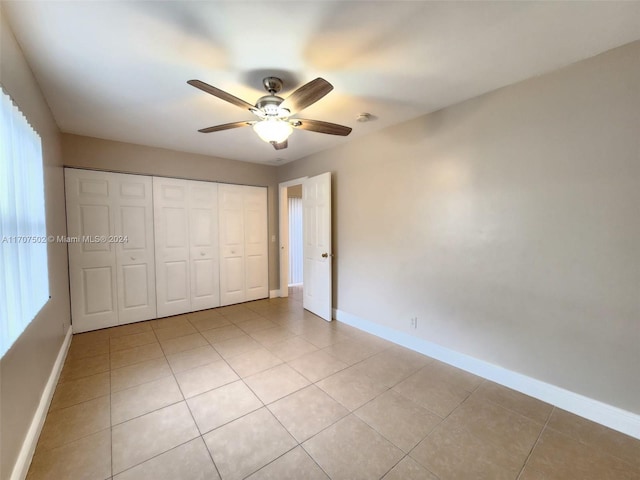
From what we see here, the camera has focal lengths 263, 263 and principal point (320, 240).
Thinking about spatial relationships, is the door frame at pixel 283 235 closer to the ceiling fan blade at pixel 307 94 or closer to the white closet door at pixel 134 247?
the white closet door at pixel 134 247

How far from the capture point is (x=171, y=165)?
389cm

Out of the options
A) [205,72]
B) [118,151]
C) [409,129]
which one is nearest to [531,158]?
[409,129]

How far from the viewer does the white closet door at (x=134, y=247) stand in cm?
357

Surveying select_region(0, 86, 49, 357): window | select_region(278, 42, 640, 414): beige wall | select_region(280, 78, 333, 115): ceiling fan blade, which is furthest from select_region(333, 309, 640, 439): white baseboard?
select_region(0, 86, 49, 357): window

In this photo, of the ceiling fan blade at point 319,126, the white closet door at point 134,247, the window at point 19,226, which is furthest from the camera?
the white closet door at point 134,247

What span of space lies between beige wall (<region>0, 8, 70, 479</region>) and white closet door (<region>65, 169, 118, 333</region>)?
0.31m

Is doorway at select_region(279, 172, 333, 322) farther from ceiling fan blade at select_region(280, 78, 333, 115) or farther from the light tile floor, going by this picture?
ceiling fan blade at select_region(280, 78, 333, 115)

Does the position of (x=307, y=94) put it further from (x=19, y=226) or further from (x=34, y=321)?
(x=34, y=321)

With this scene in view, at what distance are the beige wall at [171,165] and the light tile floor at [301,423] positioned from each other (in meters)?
2.27

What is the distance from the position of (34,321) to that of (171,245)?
230 centimetres

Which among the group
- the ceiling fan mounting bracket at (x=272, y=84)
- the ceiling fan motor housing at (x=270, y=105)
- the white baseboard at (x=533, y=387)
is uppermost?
the ceiling fan mounting bracket at (x=272, y=84)

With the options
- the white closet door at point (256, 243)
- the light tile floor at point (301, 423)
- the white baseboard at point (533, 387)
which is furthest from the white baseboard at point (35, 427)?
the white baseboard at point (533, 387)

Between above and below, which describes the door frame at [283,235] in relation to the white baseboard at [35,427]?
above

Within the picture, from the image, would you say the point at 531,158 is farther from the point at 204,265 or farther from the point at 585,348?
the point at 204,265
